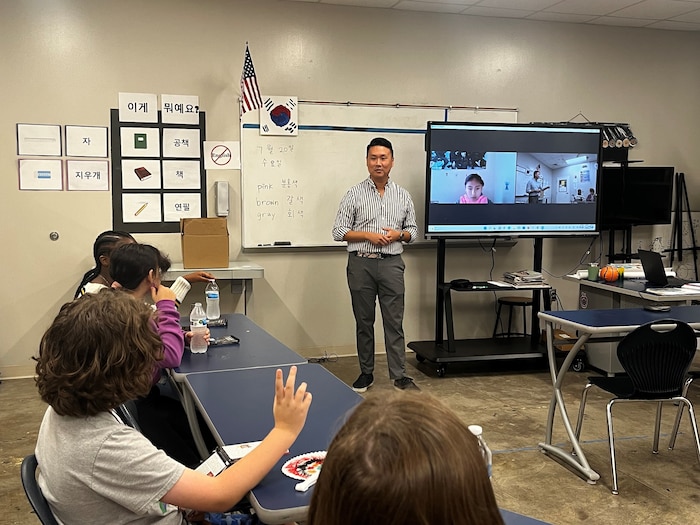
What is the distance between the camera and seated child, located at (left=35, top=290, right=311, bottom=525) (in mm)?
1327

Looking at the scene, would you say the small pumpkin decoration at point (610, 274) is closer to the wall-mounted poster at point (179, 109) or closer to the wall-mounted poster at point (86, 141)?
the wall-mounted poster at point (179, 109)

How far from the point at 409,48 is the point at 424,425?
526 cm

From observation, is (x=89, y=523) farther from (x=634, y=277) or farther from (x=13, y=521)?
(x=634, y=277)

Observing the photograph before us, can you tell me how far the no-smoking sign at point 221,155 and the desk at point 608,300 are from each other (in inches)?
111

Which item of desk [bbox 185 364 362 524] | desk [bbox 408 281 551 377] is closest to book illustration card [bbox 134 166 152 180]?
desk [bbox 408 281 551 377]

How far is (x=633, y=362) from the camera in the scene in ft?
9.97

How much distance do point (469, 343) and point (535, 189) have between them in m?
1.40

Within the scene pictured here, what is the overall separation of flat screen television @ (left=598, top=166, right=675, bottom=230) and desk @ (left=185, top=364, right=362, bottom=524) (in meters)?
4.18

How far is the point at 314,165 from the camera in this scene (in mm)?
5387

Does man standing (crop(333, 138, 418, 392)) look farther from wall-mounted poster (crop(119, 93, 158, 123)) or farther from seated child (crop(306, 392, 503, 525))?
seated child (crop(306, 392, 503, 525))

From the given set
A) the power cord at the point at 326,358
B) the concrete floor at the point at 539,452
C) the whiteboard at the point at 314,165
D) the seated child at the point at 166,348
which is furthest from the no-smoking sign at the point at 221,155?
the seated child at the point at 166,348

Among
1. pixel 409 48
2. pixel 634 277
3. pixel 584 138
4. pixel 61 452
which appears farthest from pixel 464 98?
pixel 61 452

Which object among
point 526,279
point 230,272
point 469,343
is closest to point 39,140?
point 230,272

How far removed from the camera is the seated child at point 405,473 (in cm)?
68
